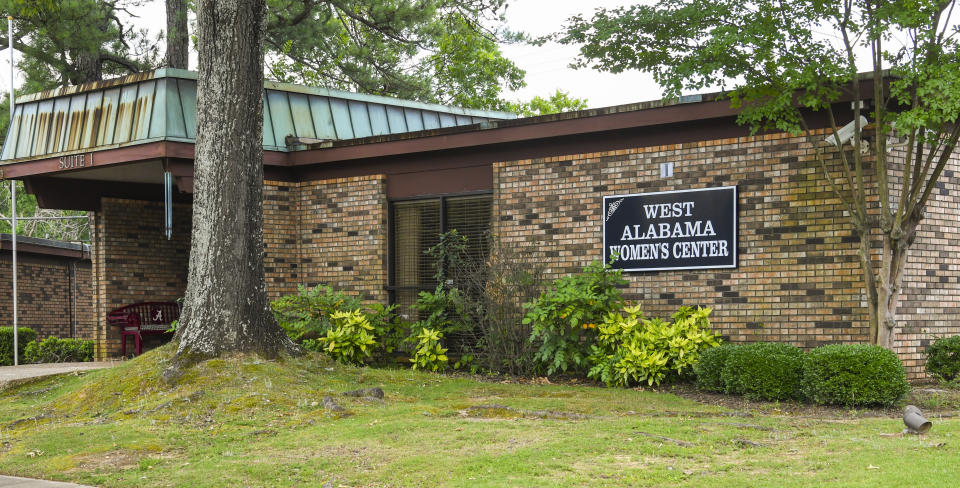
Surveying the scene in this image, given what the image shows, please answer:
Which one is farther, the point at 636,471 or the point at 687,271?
the point at 687,271

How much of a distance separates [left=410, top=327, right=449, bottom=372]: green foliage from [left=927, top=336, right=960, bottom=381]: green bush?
20.0 feet

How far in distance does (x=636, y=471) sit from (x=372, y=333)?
26.8 feet

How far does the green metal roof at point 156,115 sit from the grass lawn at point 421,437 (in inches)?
188

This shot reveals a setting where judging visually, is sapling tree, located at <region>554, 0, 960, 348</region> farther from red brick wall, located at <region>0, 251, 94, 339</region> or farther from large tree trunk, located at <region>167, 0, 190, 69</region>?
red brick wall, located at <region>0, 251, 94, 339</region>

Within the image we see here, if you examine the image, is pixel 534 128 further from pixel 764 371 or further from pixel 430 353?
pixel 764 371

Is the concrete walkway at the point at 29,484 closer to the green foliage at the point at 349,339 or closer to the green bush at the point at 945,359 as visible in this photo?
the green foliage at the point at 349,339

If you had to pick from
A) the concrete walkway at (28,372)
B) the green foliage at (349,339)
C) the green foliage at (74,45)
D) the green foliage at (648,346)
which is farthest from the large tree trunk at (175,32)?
the green foliage at (648,346)

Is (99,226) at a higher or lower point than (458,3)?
lower

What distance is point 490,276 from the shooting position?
13.1 meters

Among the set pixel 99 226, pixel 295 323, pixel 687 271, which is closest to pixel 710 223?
pixel 687 271

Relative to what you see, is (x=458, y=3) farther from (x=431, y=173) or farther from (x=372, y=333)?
(x=372, y=333)

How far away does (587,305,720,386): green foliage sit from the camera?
1130 cm

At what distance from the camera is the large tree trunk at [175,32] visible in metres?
20.2

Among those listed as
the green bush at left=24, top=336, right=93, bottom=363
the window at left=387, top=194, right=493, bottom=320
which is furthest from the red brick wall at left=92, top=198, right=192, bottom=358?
the window at left=387, top=194, right=493, bottom=320
